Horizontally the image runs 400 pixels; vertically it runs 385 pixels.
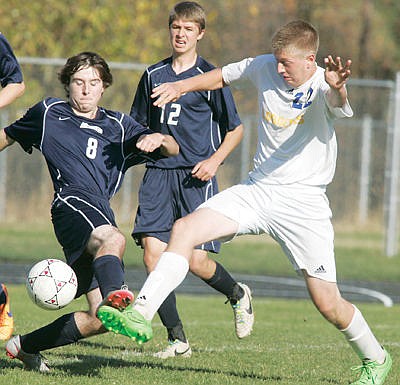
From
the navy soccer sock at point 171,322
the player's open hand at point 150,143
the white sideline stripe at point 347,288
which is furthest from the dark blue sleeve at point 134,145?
the white sideline stripe at point 347,288

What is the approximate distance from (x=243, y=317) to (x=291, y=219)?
1.91m

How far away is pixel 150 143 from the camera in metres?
5.90

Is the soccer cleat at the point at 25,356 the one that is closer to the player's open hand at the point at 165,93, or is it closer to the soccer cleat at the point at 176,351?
the soccer cleat at the point at 176,351

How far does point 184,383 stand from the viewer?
18.9 feet

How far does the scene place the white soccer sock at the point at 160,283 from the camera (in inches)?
209

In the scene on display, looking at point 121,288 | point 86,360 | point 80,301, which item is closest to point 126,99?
point 80,301

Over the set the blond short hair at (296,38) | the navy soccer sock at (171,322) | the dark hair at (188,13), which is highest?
the dark hair at (188,13)

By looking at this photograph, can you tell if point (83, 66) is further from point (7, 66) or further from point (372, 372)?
point (372, 372)

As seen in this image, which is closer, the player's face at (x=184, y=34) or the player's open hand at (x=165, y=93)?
the player's open hand at (x=165, y=93)

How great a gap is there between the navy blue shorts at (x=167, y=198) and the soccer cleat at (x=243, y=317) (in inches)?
17.7

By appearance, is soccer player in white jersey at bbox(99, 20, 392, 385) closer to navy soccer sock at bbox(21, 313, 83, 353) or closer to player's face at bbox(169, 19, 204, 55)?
navy soccer sock at bbox(21, 313, 83, 353)

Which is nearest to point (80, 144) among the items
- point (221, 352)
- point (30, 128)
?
point (30, 128)

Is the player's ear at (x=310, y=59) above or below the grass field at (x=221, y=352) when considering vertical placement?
above

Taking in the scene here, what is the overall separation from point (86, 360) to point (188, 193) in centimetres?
161
